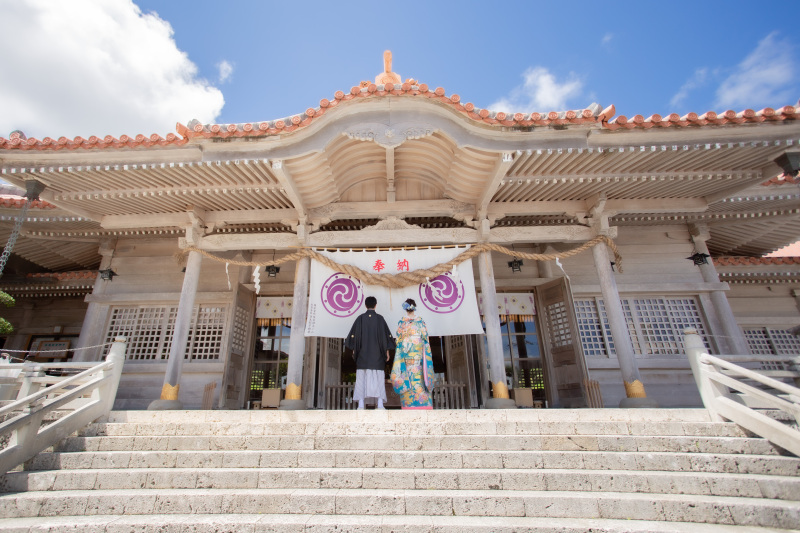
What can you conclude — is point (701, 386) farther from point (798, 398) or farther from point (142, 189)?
point (142, 189)

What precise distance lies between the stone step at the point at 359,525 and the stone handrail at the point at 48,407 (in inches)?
45.4

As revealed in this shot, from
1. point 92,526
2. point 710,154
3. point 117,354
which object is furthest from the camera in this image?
point 710,154

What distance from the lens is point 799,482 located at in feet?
10.7

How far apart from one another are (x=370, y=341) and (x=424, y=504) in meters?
3.39

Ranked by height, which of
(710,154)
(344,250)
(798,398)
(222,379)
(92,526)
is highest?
(710,154)

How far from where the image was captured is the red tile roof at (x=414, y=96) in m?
5.75

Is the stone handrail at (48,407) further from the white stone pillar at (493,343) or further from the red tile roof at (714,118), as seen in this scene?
the red tile roof at (714,118)

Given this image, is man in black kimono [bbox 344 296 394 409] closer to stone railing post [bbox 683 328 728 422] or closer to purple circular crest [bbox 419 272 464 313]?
purple circular crest [bbox 419 272 464 313]

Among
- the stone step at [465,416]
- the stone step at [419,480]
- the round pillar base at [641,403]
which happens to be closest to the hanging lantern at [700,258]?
the round pillar base at [641,403]

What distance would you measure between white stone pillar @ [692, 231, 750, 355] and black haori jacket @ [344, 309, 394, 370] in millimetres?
7015

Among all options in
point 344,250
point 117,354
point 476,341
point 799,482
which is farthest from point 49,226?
point 799,482

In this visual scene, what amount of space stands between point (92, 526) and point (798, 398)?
630 cm

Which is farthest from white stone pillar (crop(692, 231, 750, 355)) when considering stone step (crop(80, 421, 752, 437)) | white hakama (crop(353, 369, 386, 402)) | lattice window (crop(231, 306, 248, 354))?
lattice window (crop(231, 306, 248, 354))

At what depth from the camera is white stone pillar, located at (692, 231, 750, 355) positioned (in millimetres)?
7989
